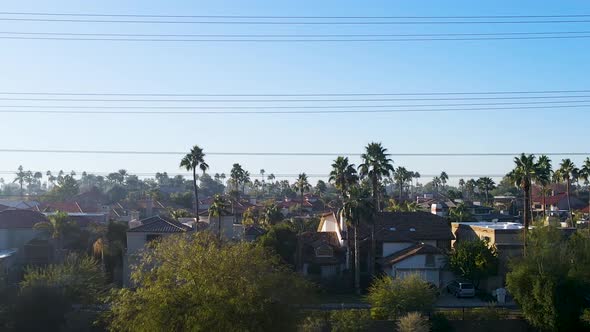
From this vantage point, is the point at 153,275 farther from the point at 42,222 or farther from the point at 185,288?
the point at 42,222

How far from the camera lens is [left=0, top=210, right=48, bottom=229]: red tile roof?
186ft

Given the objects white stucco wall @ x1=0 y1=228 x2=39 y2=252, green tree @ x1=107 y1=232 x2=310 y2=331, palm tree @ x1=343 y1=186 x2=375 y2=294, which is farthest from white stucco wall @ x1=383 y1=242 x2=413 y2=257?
green tree @ x1=107 y1=232 x2=310 y2=331

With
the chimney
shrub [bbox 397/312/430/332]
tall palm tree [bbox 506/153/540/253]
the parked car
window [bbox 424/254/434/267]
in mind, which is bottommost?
the parked car

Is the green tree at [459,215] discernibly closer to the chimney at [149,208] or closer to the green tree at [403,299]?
the chimney at [149,208]

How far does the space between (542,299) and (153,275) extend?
71.1 feet

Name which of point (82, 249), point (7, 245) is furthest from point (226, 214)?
point (7, 245)

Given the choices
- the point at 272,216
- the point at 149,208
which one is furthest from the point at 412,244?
the point at 149,208

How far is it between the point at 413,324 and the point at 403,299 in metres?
2.72

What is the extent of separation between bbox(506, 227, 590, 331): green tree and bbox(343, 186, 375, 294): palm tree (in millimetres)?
12540

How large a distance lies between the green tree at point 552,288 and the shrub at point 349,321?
9.51 m

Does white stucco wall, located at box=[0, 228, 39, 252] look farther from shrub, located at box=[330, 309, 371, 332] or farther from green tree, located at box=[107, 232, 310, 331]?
green tree, located at box=[107, 232, 310, 331]

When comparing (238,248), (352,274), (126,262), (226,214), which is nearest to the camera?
(238,248)

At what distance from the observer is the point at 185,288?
961 inches

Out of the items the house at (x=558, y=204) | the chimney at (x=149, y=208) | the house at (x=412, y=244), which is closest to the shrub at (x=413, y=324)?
the house at (x=412, y=244)
